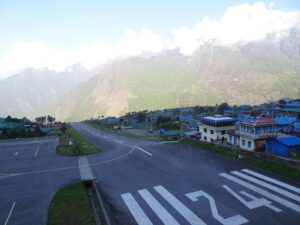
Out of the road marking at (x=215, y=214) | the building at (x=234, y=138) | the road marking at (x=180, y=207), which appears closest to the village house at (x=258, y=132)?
the building at (x=234, y=138)

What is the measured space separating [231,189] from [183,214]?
657 cm

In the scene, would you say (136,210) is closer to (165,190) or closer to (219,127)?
(165,190)

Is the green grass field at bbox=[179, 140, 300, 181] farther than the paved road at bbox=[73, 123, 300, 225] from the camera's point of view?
Yes

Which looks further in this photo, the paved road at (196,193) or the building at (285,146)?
the building at (285,146)

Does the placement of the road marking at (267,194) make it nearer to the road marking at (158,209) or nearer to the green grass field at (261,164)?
the green grass field at (261,164)

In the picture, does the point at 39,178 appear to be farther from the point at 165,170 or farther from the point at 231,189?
the point at 231,189

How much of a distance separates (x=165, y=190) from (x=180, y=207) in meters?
3.42

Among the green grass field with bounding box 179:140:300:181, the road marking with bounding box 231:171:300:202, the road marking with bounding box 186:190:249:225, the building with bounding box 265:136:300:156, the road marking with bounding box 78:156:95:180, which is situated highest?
the building with bounding box 265:136:300:156

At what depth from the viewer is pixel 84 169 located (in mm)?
29453

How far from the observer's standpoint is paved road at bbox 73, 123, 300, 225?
53.1 ft

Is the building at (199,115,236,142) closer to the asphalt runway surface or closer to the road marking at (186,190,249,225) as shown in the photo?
the asphalt runway surface

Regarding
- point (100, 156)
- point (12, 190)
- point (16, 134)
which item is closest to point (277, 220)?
point (12, 190)

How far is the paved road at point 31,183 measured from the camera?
1781 cm

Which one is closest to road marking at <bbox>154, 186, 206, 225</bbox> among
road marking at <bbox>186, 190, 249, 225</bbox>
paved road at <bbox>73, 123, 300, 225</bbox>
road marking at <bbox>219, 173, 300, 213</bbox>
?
paved road at <bbox>73, 123, 300, 225</bbox>
